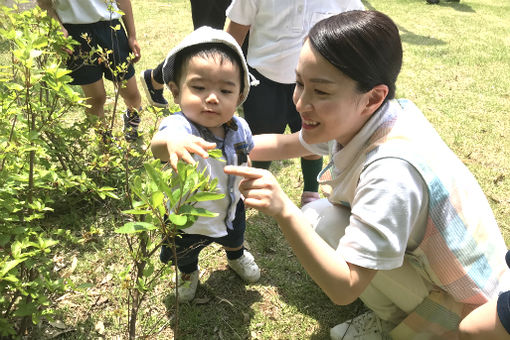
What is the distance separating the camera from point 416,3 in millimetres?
10742

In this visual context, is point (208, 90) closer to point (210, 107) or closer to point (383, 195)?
point (210, 107)

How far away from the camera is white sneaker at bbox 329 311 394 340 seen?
197 cm

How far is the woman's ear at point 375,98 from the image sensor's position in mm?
1457

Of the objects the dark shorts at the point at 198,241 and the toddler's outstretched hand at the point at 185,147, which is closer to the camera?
the toddler's outstretched hand at the point at 185,147

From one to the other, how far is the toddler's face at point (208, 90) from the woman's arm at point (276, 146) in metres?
0.46

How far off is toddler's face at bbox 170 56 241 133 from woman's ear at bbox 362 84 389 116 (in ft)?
1.90

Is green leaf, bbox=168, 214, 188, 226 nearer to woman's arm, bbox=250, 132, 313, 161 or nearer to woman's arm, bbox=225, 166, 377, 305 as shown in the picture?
woman's arm, bbox=225, 166, 377, 305

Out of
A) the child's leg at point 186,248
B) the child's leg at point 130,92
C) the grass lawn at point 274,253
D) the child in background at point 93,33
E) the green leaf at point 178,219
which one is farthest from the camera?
the child's leg at point 130,92

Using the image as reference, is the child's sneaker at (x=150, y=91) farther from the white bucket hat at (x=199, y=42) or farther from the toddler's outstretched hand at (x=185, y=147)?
the toddler's outstretched hand at (x=185, y=147)

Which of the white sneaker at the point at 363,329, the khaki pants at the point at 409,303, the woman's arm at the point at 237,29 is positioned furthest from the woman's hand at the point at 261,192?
the woman's arm at the point at 237,29

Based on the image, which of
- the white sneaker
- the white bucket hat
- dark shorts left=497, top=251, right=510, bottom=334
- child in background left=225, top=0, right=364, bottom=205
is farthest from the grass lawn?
dark shorts left=497, top=251, right=510, bottom=334

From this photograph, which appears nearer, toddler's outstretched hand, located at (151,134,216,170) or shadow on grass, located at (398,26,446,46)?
toddler's outstretched hand, located at (151,134,216,170)

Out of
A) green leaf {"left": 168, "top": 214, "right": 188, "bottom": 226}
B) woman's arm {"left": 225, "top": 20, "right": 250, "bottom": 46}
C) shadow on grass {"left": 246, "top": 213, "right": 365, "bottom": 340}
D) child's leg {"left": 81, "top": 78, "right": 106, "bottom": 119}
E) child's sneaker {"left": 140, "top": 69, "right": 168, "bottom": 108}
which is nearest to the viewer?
green leaf {"left": 168, "top": 214, "right": 188, "bottom": 226}

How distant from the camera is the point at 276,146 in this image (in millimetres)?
2148
